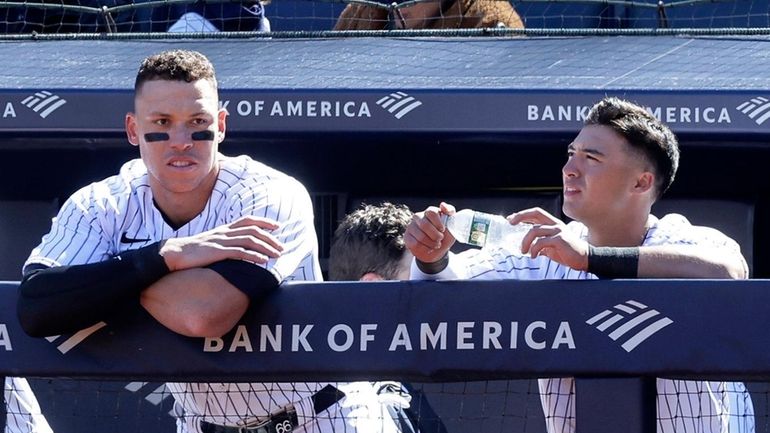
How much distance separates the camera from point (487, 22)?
4867 millimetres

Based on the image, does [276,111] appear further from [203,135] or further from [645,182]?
[645,182]

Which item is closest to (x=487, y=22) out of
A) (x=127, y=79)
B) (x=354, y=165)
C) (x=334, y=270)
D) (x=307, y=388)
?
(x=354, y=165)

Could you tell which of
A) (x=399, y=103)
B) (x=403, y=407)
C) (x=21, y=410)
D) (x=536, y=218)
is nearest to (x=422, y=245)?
(x=536, y=218)

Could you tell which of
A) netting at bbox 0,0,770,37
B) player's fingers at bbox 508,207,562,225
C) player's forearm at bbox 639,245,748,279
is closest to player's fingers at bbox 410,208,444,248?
player's fingers at bbox 508,207,562,225

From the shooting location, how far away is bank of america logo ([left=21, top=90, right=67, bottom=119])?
3953mm

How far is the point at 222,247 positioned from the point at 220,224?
1.23 ft

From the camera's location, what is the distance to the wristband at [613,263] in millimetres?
2420

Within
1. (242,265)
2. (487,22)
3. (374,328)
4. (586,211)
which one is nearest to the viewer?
(374,328)

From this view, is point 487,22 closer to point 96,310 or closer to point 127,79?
point 127,79

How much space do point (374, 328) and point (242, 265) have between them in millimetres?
332

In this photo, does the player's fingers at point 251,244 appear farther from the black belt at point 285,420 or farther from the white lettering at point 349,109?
the white lettering at point 349,109

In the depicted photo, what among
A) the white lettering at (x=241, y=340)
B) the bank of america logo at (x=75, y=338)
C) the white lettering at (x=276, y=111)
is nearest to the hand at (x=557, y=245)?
the white lettering at (x=241, y=340)

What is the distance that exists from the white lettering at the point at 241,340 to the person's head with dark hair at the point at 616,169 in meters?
0.94

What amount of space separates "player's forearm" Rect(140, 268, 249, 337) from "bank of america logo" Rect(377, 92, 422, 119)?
156 cm
